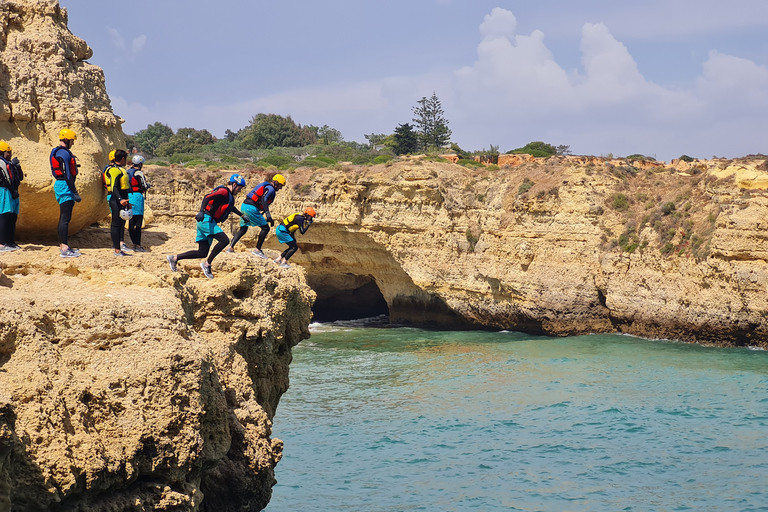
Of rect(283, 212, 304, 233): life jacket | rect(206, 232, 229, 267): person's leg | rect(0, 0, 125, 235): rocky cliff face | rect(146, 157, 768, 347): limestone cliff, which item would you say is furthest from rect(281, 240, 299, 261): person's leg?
rect(146, 157, 768, 347): limestone cliff

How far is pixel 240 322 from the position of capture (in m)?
9.68

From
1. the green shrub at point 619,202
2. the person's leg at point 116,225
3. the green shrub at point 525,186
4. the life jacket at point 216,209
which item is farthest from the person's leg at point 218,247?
the green shrub at point 619,202

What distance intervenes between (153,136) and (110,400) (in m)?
65.4

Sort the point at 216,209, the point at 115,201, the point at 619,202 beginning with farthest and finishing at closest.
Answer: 1. the point at 619,202
2. the point at 216,209
3. the point at 115,201

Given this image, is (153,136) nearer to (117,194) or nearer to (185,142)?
(185,142)

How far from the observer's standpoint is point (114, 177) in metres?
10.0

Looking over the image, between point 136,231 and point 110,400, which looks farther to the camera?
point 136,231

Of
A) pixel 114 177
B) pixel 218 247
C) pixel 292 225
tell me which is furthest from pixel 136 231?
pixel 292 225

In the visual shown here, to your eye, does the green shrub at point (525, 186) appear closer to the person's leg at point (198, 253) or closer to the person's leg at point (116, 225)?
the person's leg at point (198, 253)

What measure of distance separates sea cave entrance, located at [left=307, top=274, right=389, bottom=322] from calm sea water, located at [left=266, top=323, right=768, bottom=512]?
10675 mm

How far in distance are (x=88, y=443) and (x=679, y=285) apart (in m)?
24.0

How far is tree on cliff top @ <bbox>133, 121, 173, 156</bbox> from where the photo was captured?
215ft

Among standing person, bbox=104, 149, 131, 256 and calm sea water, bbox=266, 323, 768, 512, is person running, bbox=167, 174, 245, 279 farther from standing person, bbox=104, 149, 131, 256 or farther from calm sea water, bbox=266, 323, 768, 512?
calm sea water, bbox=266, 323, 768, 512

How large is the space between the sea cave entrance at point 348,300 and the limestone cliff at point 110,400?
2855 cm
